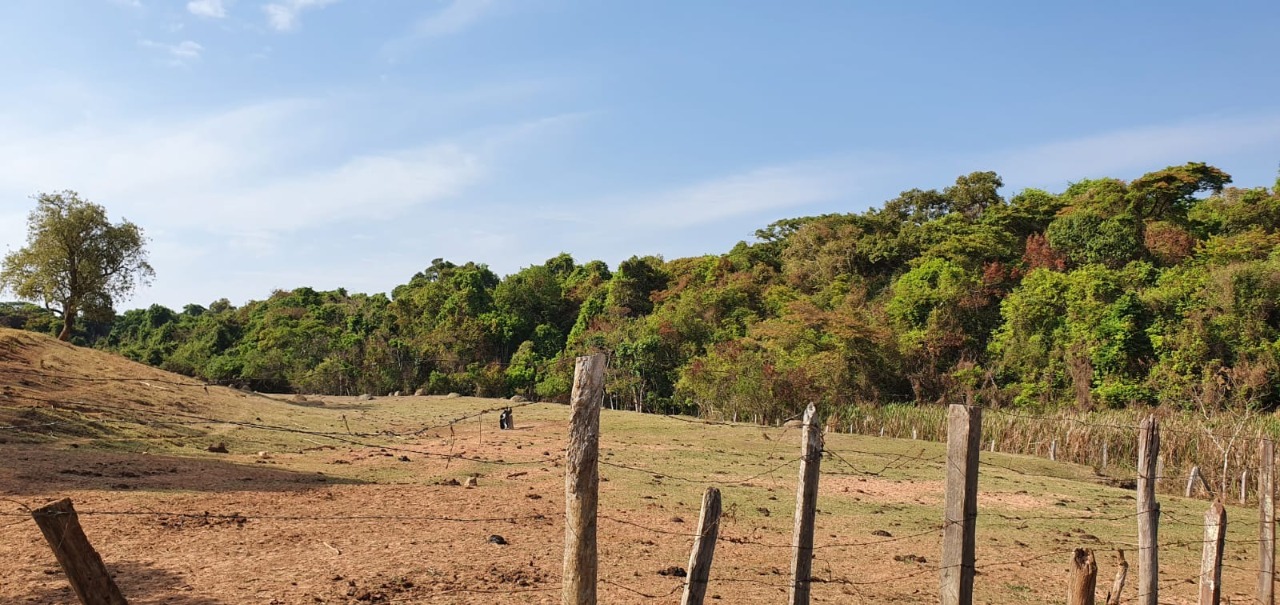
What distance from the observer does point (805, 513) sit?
5.39 m

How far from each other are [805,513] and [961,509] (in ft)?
3.34

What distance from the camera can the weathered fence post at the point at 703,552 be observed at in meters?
5.03

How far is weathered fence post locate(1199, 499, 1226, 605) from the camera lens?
250 inches

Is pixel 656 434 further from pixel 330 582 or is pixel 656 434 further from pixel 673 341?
pixel 330 582

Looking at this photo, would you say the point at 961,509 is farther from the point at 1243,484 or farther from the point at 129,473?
the point at 1243,484

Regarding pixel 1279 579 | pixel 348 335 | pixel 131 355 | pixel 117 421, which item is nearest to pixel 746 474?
pixel 1279 579

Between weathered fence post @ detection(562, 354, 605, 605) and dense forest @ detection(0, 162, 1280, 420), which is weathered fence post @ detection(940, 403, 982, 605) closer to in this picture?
weathered fence post @ detection(562, 354, 605, 605)

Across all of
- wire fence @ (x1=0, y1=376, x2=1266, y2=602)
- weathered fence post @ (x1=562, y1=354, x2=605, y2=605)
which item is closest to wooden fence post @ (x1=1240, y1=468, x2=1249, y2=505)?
wire fence @ (x1=0, y1=376, x2=1266, y2=602)

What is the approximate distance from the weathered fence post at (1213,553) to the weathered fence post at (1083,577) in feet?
7.07

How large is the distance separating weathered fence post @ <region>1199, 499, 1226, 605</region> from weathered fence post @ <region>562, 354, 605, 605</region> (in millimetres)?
5019

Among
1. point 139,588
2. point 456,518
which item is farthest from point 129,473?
point 139,588

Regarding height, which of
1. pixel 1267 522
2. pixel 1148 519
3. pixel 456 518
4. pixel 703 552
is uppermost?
pixel 1148 519

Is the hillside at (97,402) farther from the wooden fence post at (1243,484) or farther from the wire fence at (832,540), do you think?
the wooden fence post at (1243,484)

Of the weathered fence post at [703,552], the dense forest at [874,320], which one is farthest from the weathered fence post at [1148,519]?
the dense forest at [874,320]
